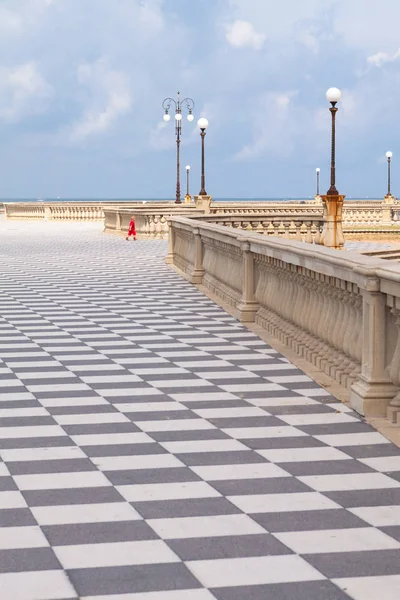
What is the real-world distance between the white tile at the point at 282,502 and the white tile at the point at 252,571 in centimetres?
76

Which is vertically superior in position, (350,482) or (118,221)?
(350,482)

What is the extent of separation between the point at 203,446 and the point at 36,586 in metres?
2.65

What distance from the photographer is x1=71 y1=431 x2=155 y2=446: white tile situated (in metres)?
7.27

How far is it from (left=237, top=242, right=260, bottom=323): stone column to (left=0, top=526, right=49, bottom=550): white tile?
8439 millimetres

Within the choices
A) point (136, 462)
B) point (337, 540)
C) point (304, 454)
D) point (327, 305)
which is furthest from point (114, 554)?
point (327, 305)

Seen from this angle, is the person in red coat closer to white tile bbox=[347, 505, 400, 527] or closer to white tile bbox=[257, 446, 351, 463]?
white tile bbox=[257, 446, 351, 463]

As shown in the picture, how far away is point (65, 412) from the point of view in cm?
823

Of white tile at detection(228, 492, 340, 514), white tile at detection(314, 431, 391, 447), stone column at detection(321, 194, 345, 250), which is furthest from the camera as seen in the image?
stone column at detection(321, 194, 345, 250)

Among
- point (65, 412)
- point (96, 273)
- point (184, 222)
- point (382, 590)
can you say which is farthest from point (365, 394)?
point (96, 273)

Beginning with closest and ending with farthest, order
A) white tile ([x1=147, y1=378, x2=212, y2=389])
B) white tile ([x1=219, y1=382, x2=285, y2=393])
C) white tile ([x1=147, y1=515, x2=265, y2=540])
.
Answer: white tile ([x1=147, y1=515, x2=265, y2=540]) < white tile ([x1=219, y1=382, x2=285, y2=393]) < white tile ([x1=147, y1=378, x2=212, y2=389])

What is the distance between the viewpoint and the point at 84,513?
224 inches

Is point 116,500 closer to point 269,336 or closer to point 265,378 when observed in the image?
point 265,378

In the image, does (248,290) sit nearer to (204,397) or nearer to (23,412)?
(204,397)

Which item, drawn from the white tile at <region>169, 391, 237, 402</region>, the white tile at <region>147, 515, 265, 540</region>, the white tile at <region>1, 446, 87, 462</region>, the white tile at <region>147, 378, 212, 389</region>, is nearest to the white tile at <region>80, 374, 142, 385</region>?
the white tile at <region>147, 378, 212, 389</region>
